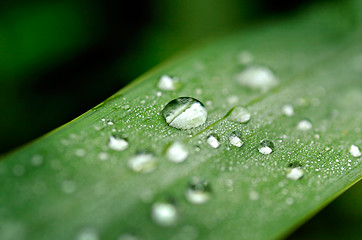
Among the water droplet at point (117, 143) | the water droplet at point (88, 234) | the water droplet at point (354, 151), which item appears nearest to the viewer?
the water droplet at point (88, 234)

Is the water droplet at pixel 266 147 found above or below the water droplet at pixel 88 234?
above

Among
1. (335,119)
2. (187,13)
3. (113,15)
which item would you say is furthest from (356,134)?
(113,15)

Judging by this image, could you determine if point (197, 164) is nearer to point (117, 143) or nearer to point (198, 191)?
point (198, 191)

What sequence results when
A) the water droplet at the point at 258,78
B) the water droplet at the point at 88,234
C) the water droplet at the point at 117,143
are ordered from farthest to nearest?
the water droplet at the point at 258,78 → the water droplet at the point at 117,143 → the water droplet at the point at 88,234

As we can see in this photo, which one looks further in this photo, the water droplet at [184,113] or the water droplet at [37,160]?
the water droplet at [184,113]

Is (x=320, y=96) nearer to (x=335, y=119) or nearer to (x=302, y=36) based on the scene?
(x=335, y=119)

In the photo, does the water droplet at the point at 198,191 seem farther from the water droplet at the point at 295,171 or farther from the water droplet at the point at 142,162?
the water droplet at the point at 295,171

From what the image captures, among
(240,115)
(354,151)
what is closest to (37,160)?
(240,115)

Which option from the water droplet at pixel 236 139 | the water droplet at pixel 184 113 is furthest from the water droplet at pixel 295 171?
the water droplet at pixel 184 113
